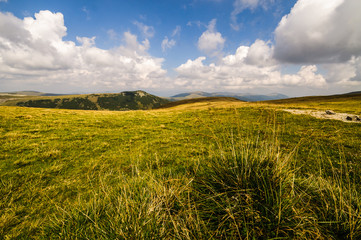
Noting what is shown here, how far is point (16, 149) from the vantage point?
7.57 meters

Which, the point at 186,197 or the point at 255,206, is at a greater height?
the point at 255,206

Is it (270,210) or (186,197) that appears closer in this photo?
(270,210)

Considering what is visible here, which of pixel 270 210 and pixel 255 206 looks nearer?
pixel 270 210

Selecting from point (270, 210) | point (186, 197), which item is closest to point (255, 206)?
point (270, 210)

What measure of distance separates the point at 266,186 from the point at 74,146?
10.0 meters

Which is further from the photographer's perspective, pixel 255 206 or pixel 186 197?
pixel 186 197

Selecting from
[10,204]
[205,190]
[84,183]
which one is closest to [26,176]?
[10,204]

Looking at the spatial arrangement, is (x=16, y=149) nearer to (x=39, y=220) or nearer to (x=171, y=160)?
(x=39, y=220)

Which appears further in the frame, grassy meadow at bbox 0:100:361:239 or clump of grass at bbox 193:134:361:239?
grassy meadow at bbox 0:100:361:239

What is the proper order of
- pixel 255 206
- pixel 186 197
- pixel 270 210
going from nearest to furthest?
pixel 270 210 → pixel 255 206 → pixel 186 197

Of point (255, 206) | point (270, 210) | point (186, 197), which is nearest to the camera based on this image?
point (270, 210)

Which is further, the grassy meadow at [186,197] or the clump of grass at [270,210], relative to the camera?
the grassy meadow at [186,197]

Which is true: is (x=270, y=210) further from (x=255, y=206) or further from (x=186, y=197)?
(x=186, y=197)

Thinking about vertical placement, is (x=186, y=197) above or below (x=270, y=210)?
below
